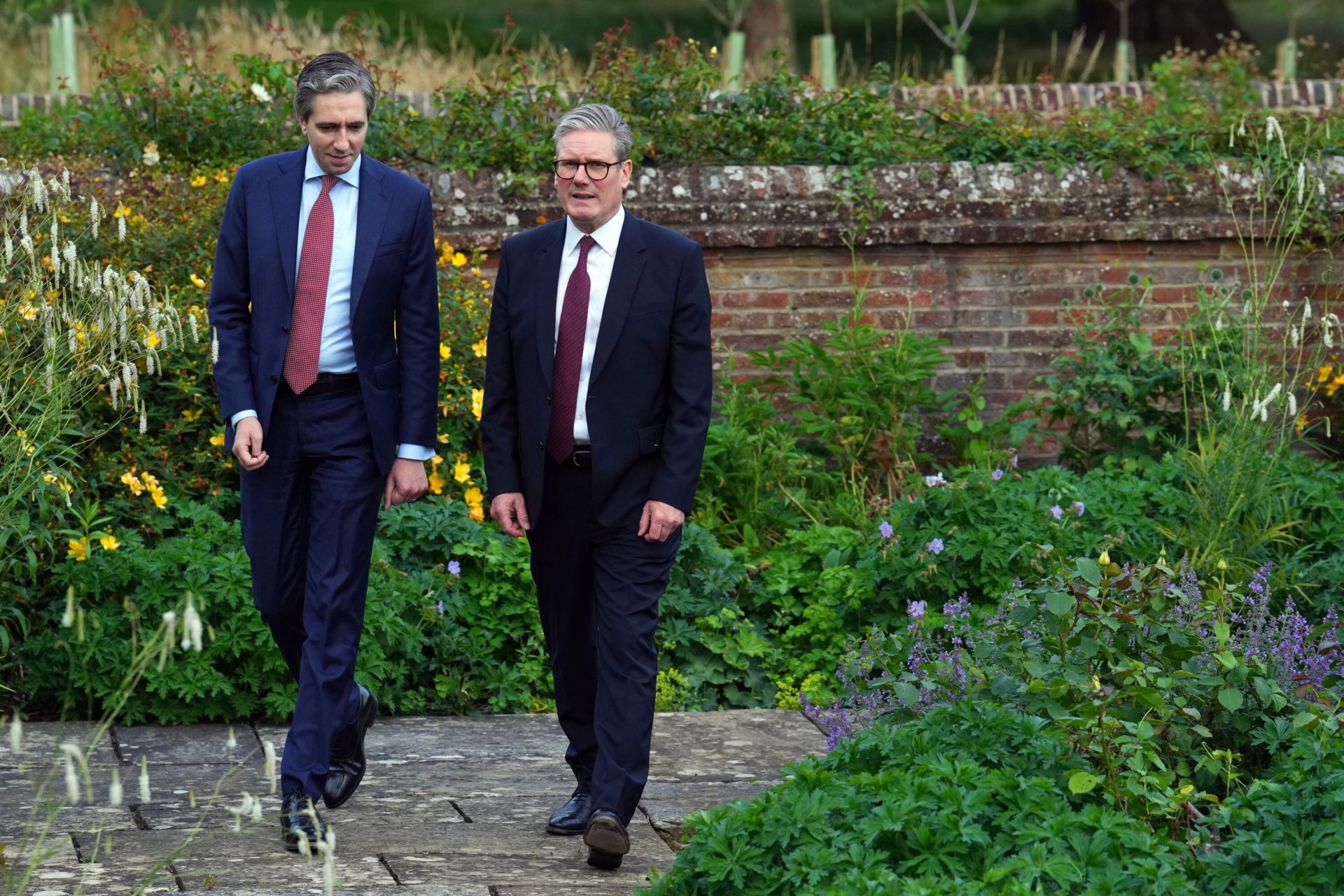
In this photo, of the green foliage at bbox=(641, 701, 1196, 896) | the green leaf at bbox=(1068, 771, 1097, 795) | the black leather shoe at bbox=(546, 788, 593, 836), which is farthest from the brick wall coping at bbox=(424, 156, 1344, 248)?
the green leaf at bbox=(1068, 771, 1097, 795)

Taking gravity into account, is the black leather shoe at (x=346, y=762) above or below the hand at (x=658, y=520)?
below

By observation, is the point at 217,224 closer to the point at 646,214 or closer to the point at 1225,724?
the point at 646,214

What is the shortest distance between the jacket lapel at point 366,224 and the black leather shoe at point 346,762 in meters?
1.12

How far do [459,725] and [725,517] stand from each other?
1.94 meters

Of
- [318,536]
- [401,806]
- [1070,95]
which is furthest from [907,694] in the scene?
[1070,95]

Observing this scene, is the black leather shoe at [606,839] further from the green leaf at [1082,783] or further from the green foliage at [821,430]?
the green foliage at [821,430]

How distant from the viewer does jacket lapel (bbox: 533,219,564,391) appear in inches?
165

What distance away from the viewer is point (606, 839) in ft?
12.7

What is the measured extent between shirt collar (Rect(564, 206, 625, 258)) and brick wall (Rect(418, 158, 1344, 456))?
10.5 feet

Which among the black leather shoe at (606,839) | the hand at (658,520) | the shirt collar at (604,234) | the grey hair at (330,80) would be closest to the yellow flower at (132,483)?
the grey hair at (330,80)

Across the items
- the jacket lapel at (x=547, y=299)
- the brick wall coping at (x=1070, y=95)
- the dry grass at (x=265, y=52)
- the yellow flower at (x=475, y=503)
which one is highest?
the dry grass at (x=265, y=52)

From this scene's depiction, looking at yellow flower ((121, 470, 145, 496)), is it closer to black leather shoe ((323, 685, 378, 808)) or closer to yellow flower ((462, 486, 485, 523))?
yellow flower ((462, 486, 485, 523))

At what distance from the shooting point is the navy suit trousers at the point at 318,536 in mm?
4148

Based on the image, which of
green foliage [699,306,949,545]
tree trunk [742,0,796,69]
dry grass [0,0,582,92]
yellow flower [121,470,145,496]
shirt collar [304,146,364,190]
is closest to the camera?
shirt collar [304,146,364,190]
